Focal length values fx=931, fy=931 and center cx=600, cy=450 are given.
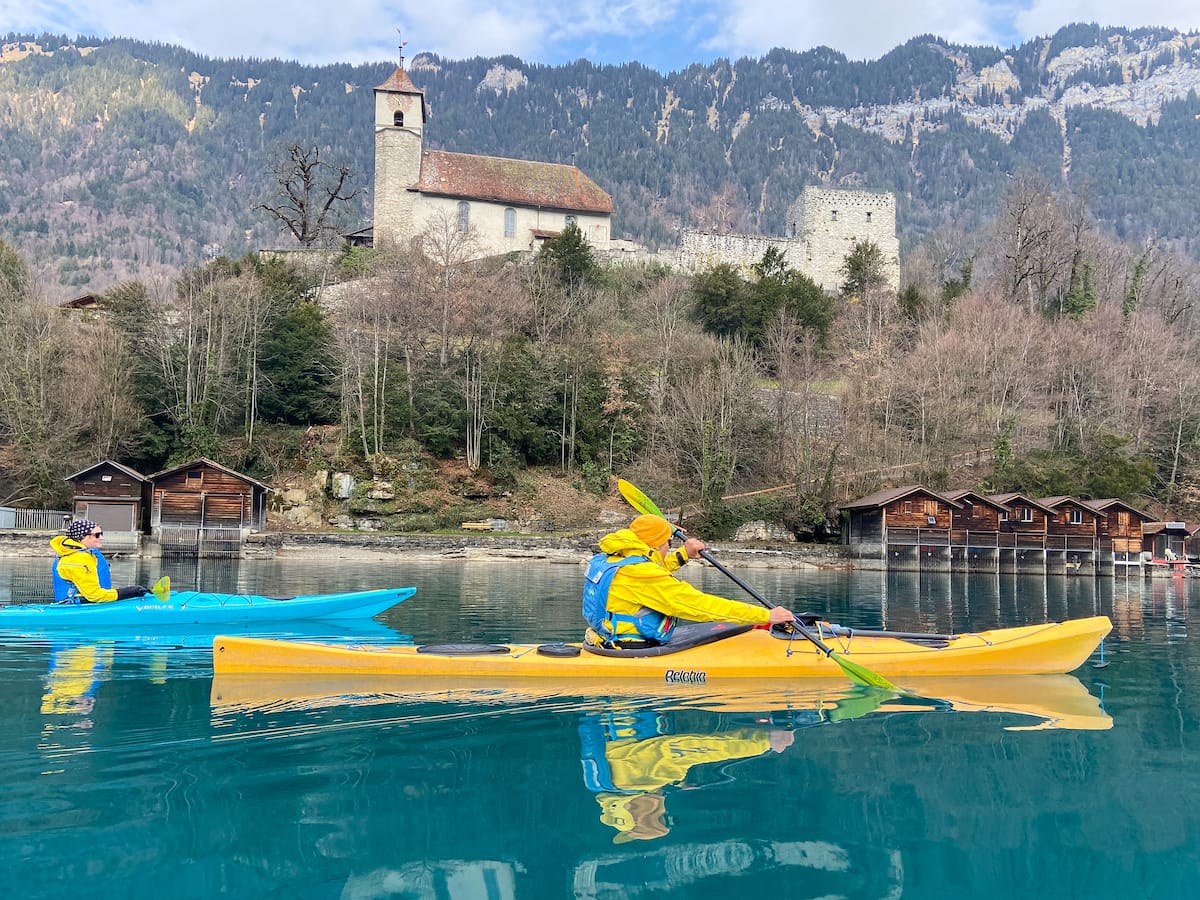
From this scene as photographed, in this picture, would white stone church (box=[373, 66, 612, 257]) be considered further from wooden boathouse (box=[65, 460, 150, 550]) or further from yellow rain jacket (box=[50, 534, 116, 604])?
yellow rain jacket (box=[50, 534, 116, 604])

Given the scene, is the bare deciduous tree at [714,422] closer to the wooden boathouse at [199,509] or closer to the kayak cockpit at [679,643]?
the wooden boathouse at [199,509]

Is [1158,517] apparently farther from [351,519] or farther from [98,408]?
[98,408]

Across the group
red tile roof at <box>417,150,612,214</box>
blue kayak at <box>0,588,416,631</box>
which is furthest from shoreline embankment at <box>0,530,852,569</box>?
red tile roof at <box>417,150,612,214</box>

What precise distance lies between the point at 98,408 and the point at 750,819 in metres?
38.4

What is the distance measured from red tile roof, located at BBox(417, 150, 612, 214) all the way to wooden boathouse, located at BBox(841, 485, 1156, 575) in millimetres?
30466

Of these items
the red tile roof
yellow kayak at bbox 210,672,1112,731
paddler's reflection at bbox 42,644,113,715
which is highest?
the red tile roof

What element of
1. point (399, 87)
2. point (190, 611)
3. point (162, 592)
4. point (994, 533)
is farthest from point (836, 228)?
point (162, 592)

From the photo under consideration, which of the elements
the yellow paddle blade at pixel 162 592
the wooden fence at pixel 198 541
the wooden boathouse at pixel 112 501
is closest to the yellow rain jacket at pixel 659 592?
the yellow paddle blade at pixel 162 592

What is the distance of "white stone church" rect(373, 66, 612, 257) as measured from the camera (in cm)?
5500

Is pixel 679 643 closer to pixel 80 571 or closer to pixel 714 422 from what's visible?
pixel 80 571

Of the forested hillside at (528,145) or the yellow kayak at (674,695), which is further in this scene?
the forested hillside at (528,145)

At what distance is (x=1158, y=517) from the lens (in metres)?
42.5

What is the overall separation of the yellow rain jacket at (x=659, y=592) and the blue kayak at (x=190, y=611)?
7366 mm

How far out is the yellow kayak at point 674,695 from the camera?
837 cm
